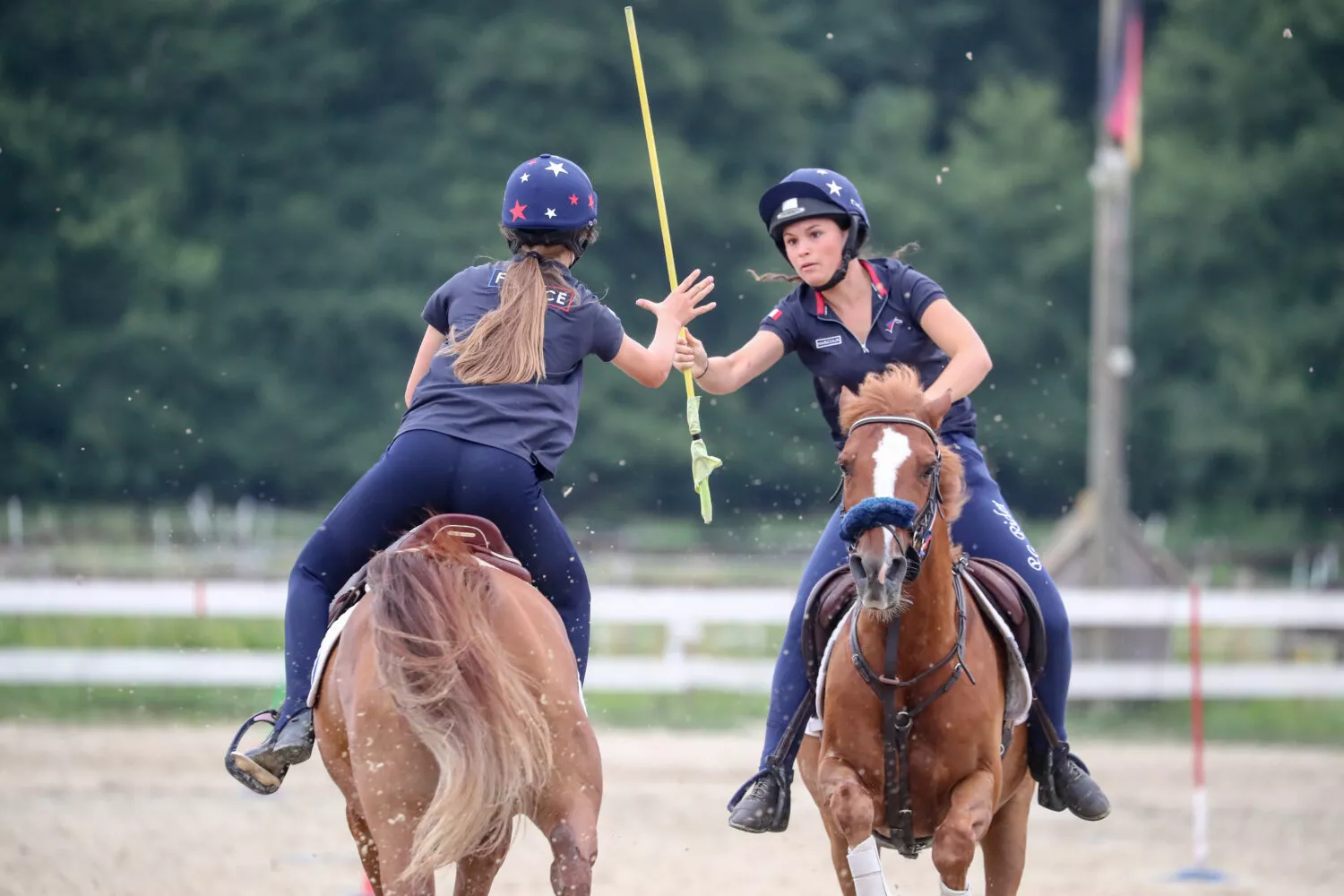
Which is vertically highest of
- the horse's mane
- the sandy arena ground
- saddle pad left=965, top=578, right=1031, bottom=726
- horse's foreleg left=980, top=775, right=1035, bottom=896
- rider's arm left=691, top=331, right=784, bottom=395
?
rider's arm left=691, top=331, right=784, bottom=395

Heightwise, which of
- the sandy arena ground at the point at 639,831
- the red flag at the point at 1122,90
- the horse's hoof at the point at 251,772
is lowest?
the sandy arena ground at the point at 639,831

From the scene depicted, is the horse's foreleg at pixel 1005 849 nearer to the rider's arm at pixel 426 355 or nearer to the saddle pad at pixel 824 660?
the saddle pad at pixel 824 660

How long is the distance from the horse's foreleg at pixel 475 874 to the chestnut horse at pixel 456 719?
437 millimetres

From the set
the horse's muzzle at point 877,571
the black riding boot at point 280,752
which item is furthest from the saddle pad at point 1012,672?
the black riding boot at point 280,752

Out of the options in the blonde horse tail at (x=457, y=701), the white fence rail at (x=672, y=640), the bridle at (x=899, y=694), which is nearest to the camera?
the blonde horse tail at (x=457, y=701)

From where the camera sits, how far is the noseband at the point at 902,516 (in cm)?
527

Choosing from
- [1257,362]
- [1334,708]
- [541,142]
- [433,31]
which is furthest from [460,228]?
[1334,708]

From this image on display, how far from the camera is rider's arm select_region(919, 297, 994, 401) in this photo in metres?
6.25

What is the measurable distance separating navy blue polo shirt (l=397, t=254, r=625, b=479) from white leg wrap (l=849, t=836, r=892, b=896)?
5.26 feet

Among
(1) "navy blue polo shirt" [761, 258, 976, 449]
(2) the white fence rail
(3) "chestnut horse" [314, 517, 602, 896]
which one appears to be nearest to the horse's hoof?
(3) "chestnut horse" [314, 517, 602, 896]

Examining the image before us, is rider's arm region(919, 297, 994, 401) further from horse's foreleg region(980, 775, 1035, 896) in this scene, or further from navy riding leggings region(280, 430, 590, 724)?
horse's foreleg region(980, 775, 1035, 896)

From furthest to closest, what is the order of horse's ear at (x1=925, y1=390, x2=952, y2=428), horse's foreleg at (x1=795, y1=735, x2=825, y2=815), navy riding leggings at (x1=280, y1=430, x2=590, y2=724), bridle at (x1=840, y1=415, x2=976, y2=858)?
horse's foreleg at (x1=795, y1=735, x2=825, y2=815)
bridle at (x1=840, y1=415, x2=976, y2=858)
horse's ear at (x1=925, y1=390, x2=952, y2=428)
navy riding leggings at (x1=280, y1=430, x2=590, y2=724)

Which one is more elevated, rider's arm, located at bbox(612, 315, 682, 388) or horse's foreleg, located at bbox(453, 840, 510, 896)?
rider's arm, located at bbox(612, 315, 682, 388)

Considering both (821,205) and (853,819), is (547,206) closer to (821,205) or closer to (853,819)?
(821,205)
